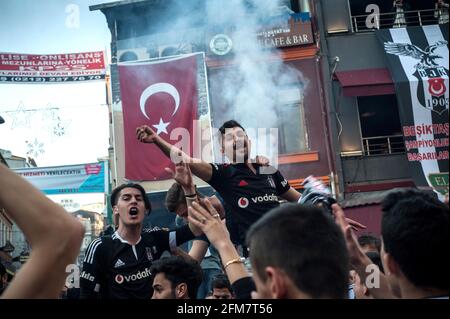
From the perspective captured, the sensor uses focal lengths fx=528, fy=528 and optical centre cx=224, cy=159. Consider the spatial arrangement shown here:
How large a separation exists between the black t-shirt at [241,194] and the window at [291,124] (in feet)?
28.4

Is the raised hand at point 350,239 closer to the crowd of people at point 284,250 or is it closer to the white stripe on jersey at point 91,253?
the crowd of people at point 284,250

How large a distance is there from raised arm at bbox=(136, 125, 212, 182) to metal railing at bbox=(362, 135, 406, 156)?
9.23 meters

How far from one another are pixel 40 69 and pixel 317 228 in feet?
36.6

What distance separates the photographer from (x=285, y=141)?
1246 centimetres

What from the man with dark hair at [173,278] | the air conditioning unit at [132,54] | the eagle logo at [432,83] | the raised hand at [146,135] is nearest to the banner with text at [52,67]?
the air conditioning unit at [132,54]

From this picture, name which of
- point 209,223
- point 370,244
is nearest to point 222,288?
point 370,244

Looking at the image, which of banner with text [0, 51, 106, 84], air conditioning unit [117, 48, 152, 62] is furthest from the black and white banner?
banner with text [0, 51, 106, 84]

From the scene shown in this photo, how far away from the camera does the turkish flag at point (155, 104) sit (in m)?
11.7

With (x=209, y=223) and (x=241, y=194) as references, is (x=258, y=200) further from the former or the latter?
(x=209, y=223)

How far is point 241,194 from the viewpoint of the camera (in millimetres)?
3760

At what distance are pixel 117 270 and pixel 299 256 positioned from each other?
7.46 ft

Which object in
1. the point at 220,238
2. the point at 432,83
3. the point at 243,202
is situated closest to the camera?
the point at 220,238

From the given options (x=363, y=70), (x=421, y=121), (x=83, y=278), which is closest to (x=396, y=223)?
(x=83, y=278)
